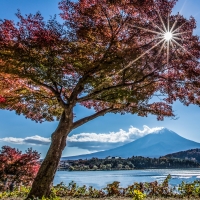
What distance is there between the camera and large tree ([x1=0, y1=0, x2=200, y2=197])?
6.43 meters

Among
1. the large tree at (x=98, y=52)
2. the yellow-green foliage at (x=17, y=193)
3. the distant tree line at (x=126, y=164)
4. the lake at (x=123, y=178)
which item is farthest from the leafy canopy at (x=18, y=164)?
the distant tree line at (x=126, y=164)

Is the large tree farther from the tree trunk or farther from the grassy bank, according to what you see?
the grassy bank

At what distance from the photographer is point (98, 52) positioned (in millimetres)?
6812

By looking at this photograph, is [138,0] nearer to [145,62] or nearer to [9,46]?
[145,62]

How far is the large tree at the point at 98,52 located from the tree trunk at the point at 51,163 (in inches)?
1.1

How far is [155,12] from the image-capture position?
6773 mm

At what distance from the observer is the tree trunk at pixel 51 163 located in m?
7.24

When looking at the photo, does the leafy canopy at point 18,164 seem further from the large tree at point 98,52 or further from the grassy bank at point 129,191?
the large tree at point 98,52

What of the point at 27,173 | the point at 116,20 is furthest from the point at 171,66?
the point at 27,173

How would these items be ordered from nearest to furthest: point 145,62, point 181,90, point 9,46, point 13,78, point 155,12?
1. point 9,46
2. point 155,12
3. point 145,62
4. point 13,78
5. point 181,90

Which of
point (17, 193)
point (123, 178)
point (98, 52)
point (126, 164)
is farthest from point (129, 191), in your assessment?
point (126, 164)

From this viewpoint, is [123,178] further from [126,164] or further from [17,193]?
[126,164]

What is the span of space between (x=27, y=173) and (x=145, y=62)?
7371 millimetres

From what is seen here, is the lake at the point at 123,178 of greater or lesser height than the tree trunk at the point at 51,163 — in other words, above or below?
below
